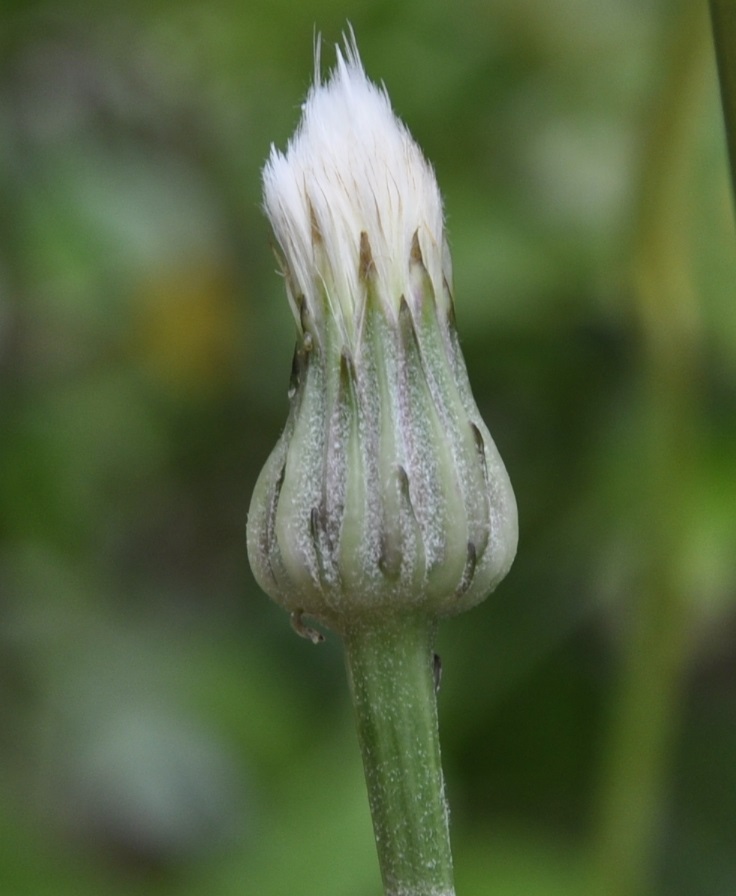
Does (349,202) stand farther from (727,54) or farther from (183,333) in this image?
(183,333)

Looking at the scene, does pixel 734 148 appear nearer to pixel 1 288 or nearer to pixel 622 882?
pixel 622 882

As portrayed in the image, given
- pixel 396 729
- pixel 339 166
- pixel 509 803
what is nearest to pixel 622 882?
pixel 509 803

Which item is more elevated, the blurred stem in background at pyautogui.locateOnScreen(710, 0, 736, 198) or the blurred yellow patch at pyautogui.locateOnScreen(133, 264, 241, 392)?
the blurred yellow patch at pyautogui.locateOnScreen(133, 264, 241, 392)

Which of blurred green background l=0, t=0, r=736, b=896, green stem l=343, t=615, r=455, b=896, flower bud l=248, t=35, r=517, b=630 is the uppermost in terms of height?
blurred green background l=0, t=0, r=736, b=896

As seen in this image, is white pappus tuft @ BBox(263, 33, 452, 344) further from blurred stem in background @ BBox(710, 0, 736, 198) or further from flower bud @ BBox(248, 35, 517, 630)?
blurred stem in background @ BBox(710, 0, 736, 198)

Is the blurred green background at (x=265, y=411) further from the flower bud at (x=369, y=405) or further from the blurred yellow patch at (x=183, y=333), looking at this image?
the flower bud at (x=369, y=405)

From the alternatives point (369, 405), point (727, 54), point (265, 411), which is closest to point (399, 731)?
point (369, 405)

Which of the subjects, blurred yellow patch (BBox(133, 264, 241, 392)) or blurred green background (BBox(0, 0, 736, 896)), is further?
blurred yellow patch (BBox(133, 264, 241, 392))

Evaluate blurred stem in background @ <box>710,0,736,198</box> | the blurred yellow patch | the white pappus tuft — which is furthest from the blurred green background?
blurred stem in background @ <box>710,0,736,198</box>
